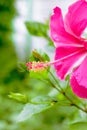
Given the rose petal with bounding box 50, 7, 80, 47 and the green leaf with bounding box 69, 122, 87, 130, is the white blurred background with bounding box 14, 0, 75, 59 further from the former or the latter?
the rose petal with bounding box 50, 7, 80, 47

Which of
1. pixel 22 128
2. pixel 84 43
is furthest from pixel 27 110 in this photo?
pixel 22 128

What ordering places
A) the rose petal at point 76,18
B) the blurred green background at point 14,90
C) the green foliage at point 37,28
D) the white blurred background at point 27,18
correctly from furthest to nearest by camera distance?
the white blurred background at point 27,18, the blurred green background at point 14,90, the green foliage at point 37,28, the rose petal at point 76,18

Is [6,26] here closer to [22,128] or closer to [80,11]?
[22,128]

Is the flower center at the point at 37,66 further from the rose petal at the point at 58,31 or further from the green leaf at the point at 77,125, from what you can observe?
the green leaf at the point at 77,125

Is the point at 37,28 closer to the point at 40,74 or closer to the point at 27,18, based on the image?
the point at 40,74

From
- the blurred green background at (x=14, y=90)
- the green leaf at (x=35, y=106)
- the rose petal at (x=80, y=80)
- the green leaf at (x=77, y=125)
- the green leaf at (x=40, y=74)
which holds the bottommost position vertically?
the blurred green background at (x=14, y=90)

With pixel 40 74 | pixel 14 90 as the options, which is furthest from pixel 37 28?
pixel 14 90

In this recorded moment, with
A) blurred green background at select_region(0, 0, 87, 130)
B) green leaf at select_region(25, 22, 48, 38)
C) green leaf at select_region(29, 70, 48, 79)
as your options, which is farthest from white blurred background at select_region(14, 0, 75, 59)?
green leaf at select_region(29, 70, 48, 79)

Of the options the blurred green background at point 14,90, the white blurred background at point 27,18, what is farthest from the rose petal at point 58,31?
the white blurred background at point 27,18
